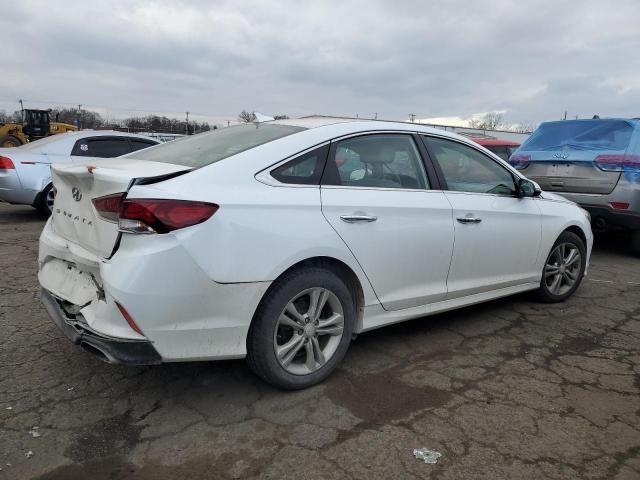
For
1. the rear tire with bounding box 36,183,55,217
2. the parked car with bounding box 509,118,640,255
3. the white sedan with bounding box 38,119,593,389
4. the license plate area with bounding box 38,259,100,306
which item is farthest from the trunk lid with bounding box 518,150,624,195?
the rear tire with bounding box 36,183,55,217

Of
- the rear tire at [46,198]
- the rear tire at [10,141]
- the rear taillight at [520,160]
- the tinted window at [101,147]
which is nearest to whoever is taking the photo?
the rear taillight at [520,160]

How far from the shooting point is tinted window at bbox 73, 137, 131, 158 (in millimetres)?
8171

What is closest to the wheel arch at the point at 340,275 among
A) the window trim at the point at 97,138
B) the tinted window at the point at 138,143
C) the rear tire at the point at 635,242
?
the rear tire at the point at 635,242

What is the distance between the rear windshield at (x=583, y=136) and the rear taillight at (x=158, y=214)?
18.8 ft

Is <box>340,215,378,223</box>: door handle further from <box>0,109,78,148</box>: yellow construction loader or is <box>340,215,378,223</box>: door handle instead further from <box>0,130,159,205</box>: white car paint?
<box>0,109,78,148</box>: yellow construction loader

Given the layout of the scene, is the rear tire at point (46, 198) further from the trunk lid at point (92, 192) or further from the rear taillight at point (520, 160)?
the rear taillight at point (520, 160)

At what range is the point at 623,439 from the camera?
256 cm

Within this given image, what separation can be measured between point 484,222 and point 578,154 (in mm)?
3553

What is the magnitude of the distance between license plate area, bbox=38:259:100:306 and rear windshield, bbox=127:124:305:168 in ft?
2.56

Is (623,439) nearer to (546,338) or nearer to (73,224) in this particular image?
(546,338)

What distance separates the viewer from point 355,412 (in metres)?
2.73

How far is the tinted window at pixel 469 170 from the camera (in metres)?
3.66

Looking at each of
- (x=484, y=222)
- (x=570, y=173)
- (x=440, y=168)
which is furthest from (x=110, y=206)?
(x=570, y=173)

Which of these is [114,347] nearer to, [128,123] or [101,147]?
[101,147]
